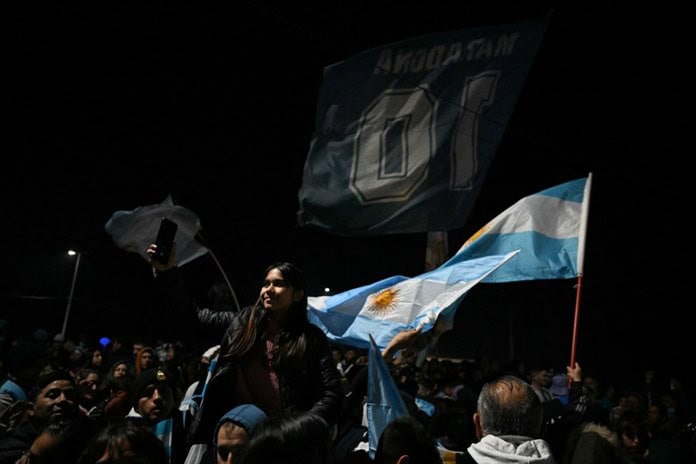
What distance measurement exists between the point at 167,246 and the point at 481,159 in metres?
5.43

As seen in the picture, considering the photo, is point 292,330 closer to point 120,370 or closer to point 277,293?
point 277,293

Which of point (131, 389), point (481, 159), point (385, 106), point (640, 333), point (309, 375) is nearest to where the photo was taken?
point (309, 375)

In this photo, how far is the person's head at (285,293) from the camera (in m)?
3.23

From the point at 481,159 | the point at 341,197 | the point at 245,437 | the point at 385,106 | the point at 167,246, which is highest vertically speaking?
the point at 385,106

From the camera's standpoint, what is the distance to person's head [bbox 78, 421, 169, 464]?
2.70 metres

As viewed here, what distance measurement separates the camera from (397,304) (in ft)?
19.0

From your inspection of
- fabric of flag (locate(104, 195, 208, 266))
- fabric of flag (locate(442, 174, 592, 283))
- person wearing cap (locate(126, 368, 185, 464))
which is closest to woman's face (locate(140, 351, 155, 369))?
fabric of flag (locate(104, 195, 208, 266))

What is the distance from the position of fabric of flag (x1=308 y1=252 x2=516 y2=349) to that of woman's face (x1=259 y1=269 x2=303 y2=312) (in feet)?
7.66

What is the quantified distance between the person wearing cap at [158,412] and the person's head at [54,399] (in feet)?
1.33

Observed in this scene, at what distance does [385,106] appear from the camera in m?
8.41

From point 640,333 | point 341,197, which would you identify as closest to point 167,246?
point 341,197

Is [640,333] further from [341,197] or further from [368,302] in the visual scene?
[368,302]

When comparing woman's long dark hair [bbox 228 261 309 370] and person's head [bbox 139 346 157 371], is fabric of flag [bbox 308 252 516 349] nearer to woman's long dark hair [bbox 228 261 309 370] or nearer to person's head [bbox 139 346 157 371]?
woman's long dark hair [bbox 228 261 309 370]

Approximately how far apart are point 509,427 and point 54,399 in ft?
10.2
